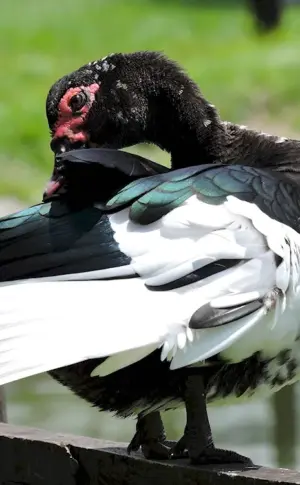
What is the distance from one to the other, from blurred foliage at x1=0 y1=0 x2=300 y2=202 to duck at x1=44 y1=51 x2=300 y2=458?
559cm

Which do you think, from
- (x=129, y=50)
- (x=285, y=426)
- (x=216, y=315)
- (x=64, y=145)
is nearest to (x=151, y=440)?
(x=216, y=315)

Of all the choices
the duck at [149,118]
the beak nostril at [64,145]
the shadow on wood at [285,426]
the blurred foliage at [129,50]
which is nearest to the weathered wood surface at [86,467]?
the duck at [149,118]

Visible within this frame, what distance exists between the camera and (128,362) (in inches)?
98.5

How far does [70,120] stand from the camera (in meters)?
3.10

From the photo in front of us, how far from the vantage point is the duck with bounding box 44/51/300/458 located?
10.2 feet

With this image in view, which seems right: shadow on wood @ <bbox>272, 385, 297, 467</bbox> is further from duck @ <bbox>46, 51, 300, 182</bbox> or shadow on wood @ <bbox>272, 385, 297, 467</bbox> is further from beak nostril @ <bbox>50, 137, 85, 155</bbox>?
beak nostril @ <bbox>50, 137, 85, 155</bbox>

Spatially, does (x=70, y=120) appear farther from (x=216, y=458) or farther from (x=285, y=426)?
(x=285, y=426)

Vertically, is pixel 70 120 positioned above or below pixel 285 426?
above

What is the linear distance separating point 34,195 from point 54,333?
711cm

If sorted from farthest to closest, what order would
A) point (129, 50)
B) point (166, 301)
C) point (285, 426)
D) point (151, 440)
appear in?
point (129, 50) → point (285, 426) → point (151, 440) → point (166, 301)

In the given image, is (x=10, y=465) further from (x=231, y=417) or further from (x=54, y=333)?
(x=231, y=417)

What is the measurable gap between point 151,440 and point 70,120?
803 mm

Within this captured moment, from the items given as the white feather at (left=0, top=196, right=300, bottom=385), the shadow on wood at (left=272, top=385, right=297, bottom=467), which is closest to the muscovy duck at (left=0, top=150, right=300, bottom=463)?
the white feather at (left=0, top=196, right=300, bottom=385)

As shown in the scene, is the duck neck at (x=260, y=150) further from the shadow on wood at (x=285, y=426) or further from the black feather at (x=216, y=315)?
the shadow on wood at (x=285, y=426)
